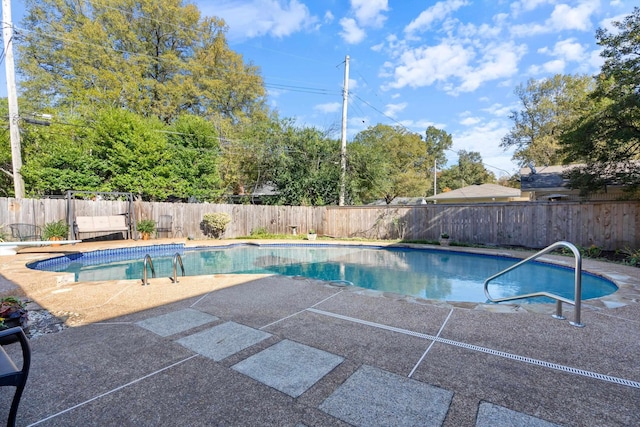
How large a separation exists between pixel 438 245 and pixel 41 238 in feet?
43.0

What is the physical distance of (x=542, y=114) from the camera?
21328 mm

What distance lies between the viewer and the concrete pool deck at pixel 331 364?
1.71 m

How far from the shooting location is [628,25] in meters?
7.17

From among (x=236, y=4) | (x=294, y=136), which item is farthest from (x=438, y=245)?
(x=236, y=4)

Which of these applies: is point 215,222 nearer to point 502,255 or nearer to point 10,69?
point 10,69

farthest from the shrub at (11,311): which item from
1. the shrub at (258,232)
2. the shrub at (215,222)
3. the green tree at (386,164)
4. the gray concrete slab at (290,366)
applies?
the green tree at (386,164)

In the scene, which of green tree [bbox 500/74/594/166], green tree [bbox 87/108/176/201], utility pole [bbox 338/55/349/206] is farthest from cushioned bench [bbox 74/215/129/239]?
green tree [bbox 500/74/594/166]

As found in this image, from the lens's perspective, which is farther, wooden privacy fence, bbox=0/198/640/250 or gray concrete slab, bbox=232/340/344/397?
wooden privacy fence, bbox=0/198/640/250

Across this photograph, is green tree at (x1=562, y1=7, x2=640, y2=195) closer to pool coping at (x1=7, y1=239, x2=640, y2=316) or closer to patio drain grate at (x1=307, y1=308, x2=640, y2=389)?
pool coping at (x1=7, y1=239, x2=640, y2=316)

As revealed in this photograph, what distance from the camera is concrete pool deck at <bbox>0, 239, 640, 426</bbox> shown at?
1.71m

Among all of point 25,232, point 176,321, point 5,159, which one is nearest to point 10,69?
point 25,232

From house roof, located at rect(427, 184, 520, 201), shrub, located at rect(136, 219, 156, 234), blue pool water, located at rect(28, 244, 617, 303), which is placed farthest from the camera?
house roof, located at rect(427, 184, 520, 201)

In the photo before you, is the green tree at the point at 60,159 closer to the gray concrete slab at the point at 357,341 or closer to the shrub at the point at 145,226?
the shrub at the point at 145,226

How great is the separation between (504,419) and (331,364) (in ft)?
3.67
